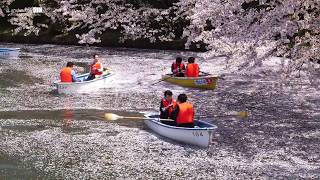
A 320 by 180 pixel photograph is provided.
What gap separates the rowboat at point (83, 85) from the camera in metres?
21.7

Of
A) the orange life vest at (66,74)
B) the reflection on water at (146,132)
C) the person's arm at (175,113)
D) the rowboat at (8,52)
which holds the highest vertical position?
the rowboat at (8,52)

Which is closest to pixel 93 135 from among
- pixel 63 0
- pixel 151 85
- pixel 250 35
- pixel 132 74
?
pixel 250 35

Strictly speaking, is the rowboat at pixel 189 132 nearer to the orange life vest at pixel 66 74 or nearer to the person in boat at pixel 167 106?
the person in boat at pixel 167 106

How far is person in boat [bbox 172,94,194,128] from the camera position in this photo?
14750mm

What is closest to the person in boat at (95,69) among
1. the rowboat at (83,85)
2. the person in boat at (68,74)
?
the rowboat at (83,85)

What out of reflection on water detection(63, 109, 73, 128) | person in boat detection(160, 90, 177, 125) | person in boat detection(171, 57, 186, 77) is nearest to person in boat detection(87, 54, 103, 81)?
person in boat detection(171, 57, 186, 77)

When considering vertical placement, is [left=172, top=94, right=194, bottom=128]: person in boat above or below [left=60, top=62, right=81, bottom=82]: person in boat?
below

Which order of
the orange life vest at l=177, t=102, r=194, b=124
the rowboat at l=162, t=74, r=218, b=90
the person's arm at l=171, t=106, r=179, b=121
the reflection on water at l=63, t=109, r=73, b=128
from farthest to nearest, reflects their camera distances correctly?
1. the rowboat at l=162, t=74, r=218, b=90
2. the reflection on water at l=63, t=109, r=73, b=128
3. the person's arm at l=171, t=106, r=179, b=121
4. the orange life vest at l=177, t=102, r=194, b=124

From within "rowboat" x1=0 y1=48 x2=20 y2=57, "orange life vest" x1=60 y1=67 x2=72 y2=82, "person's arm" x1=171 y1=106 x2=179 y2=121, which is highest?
"rowboat" x1=0 y1=48 x2=20 y2=57

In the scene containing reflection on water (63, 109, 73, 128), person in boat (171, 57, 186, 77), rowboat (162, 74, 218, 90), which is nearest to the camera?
reflection on water (63, 109, 73, 128)

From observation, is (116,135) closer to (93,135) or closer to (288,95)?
(93,135)

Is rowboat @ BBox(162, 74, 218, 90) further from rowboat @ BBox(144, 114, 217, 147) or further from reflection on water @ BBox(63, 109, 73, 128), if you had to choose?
rowboat @ BBox(144, 114, 217, 147)

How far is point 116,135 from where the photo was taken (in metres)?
16.0

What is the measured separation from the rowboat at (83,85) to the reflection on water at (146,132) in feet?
1.35
